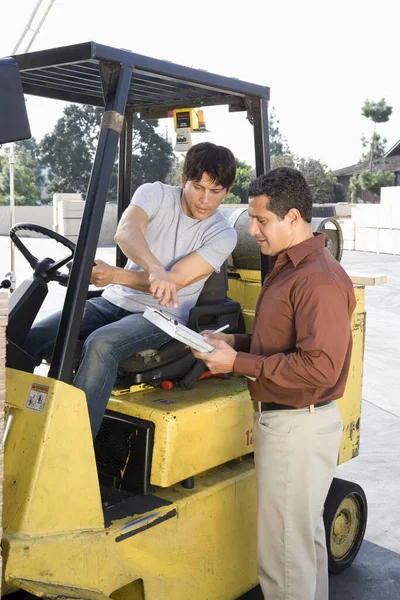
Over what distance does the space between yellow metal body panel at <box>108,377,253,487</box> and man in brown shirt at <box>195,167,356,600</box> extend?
30cm

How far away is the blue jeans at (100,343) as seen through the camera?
9.20ft

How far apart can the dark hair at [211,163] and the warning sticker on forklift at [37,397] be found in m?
1.19

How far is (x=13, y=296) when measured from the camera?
327 centimetres

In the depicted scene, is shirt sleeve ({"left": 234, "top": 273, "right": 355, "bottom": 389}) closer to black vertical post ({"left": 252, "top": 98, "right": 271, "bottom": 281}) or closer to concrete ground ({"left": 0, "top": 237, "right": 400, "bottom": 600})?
black vertical post ({"left": 252, "top": 98, "right": 271, "bottom": 281})

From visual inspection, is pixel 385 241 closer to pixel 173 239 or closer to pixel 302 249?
pixel 173 239

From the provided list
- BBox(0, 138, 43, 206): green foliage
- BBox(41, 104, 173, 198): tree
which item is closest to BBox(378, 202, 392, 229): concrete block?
BBox(0, 138, 43, 206): green foliage

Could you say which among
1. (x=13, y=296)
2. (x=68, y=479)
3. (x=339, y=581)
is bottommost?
(x=339, y=581)

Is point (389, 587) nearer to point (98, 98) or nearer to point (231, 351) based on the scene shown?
point (231, 351)

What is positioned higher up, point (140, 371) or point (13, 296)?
point (13, 296)

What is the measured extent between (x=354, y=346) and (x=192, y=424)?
1.27 meters

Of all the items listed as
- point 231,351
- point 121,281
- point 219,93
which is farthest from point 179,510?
point 219,93

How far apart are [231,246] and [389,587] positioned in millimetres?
1963

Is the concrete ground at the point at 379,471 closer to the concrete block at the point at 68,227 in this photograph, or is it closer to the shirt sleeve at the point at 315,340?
the shirt sleeve at the point at 315,340

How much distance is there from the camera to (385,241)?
79.2 feet
